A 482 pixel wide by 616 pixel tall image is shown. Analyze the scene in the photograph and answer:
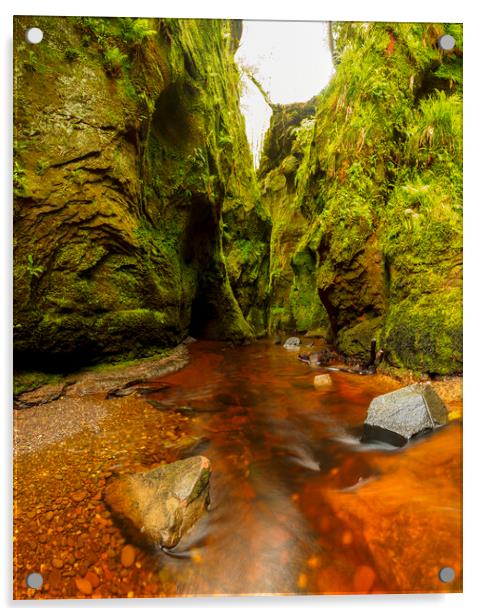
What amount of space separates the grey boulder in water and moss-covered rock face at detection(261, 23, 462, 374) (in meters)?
0.57

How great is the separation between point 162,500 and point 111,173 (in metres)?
2.83

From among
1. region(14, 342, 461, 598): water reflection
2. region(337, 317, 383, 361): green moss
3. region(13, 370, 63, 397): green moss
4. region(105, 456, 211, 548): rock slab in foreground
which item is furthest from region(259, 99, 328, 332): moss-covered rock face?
region(13, 370, 63, 397): green moss

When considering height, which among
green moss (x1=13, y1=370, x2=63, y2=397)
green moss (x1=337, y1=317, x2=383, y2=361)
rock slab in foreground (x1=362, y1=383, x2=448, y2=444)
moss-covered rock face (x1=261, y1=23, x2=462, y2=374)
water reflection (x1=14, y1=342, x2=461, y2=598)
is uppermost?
moss-covered rock face (x1=261, y1=23, x2=462, y2=374)

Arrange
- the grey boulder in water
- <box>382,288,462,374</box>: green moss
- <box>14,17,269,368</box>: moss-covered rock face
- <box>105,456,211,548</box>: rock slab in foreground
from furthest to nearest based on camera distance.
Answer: the grey boulder in water
<box>14,17,269,368</box>: moss-covered rock face
<box>382,288,462,374</box>: green moss
<box>105,456,211,548</box>: rock slab in foreground

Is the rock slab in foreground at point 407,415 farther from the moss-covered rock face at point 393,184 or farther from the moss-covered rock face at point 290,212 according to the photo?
the moss-covered rock face at point 290,212

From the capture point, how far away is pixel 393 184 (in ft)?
9.66

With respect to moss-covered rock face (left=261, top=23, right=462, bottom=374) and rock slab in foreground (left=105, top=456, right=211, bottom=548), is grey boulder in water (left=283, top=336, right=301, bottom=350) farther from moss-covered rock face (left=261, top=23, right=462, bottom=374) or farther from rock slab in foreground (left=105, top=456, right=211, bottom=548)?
rock slab in foreground (left=105, top=456, right=211, bottom=548)

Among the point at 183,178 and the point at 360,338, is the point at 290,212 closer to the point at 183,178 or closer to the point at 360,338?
the point at 183,178

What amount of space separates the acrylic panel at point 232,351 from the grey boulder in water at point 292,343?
0.37m

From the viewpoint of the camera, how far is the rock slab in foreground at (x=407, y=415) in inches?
74.7

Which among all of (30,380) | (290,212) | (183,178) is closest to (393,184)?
(183,178)

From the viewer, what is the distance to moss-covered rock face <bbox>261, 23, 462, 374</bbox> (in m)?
2.26

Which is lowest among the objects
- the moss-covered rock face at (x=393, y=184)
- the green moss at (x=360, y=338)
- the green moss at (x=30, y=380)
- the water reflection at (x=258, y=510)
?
the water reflection at (x=258, y=510)
